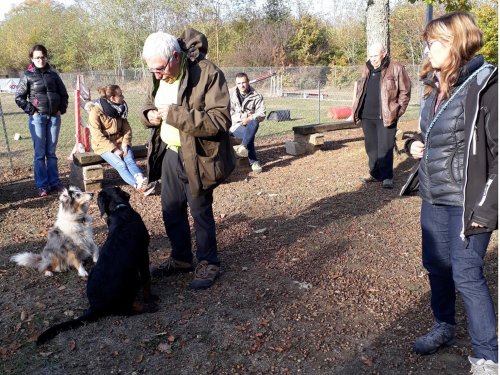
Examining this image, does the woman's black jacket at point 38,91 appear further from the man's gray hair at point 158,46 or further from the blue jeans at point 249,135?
the man's gray hair at point 158,46

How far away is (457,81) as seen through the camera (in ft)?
7.57

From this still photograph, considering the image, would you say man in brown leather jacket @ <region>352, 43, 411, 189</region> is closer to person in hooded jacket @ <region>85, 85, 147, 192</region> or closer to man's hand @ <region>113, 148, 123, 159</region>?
person in hooded jacket @ <region>85, 85, 147, 192</region>

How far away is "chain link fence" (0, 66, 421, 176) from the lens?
1000cm

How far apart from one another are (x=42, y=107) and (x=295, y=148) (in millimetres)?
4396

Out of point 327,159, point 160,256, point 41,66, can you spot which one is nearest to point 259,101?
point 327,159

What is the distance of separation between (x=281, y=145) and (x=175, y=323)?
22.8ft

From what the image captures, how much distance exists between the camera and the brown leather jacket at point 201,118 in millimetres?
3148

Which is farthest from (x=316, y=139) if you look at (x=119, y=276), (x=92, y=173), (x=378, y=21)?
(x=119, y=276)

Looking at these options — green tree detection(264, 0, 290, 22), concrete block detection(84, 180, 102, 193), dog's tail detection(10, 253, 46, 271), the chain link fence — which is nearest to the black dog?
dog's tail detection(10, 253, 46, 271)

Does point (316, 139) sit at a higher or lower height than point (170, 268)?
higher

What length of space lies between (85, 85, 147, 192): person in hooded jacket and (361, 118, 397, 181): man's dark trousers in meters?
3.19

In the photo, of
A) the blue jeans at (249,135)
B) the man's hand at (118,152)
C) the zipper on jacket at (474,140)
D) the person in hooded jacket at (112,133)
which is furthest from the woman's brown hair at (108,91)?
the zipper on jacket at (474,140)

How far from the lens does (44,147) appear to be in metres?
6.46

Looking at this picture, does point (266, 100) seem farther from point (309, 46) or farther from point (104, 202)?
point (104, 202)
